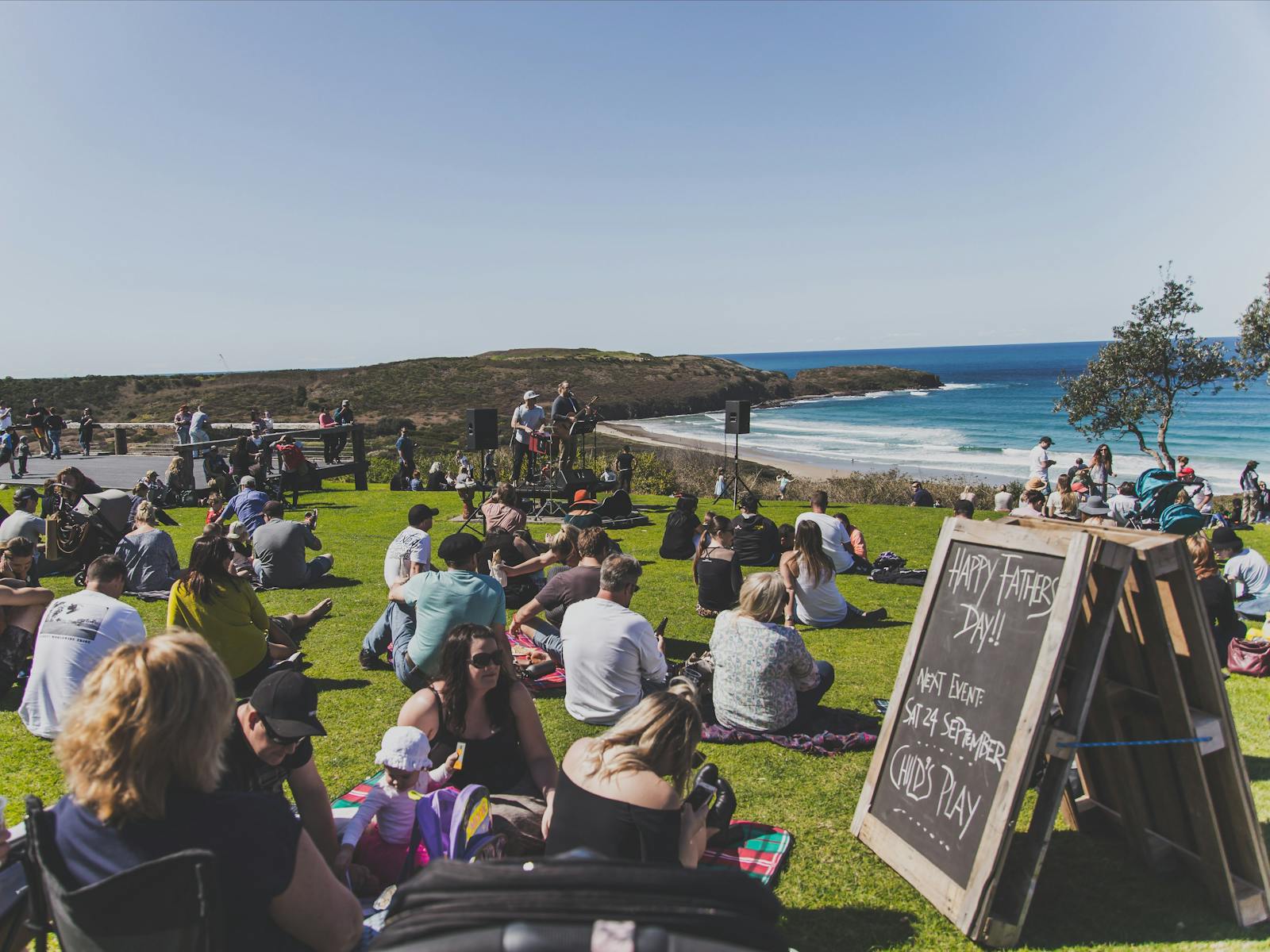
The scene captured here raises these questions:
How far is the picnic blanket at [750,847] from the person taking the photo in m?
3.93

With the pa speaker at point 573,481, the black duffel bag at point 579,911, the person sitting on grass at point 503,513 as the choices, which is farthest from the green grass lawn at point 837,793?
the pa speaker at point 573,481

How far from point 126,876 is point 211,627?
3889 mm

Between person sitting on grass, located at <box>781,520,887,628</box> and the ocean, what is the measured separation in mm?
24033

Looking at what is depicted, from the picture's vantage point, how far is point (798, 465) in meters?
39.7

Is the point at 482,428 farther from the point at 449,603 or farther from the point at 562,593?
the point at 449,603

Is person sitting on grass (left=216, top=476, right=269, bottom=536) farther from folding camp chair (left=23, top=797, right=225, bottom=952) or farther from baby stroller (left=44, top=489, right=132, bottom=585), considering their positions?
folding camp chair (left=23, top=797, right=225, bottom=952)

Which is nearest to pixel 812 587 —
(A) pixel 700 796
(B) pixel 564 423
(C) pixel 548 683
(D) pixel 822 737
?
(C) pixel 548 683

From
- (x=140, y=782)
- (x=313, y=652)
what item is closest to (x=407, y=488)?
(x=313, y=652)

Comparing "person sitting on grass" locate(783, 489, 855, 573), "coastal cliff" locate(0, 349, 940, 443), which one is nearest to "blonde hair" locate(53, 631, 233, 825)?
"person sitting on grass" locate(783, 489, 855, 573)

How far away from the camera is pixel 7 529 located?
9.22 metres

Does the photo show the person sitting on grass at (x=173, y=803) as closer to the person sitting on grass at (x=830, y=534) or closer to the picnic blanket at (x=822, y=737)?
the picnic blanket at (x=822, y=737)

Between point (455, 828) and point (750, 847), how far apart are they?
1514 mm

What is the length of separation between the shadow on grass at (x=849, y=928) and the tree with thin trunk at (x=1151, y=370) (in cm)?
2397

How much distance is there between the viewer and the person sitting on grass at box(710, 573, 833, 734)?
198 inches
